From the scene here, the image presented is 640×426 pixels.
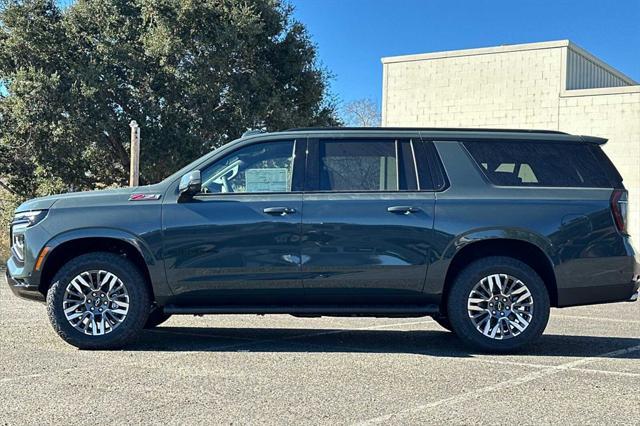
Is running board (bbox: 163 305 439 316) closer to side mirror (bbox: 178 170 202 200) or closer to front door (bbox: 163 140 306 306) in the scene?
front door (bbox: 163 140 306 306)

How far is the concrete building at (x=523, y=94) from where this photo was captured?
20.2m

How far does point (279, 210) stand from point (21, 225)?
242 cm

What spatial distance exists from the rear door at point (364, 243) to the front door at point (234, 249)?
0.54 feet

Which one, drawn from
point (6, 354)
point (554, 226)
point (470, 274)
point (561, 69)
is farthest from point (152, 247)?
point (561, 69)

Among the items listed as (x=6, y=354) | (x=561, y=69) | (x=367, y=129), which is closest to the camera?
(x=6, y=354)

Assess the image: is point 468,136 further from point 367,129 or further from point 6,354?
point 6,354

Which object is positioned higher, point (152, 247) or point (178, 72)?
point (178, 72)

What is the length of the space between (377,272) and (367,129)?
1.36m

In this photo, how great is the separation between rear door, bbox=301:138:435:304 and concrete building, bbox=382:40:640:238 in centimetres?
1578

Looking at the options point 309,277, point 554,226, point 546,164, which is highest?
point 546,164

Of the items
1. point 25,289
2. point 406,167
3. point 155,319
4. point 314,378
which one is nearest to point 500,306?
point 406,167

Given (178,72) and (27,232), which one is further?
(178,72)

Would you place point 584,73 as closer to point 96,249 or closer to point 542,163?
point 542,163

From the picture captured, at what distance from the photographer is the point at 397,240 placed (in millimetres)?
6352
